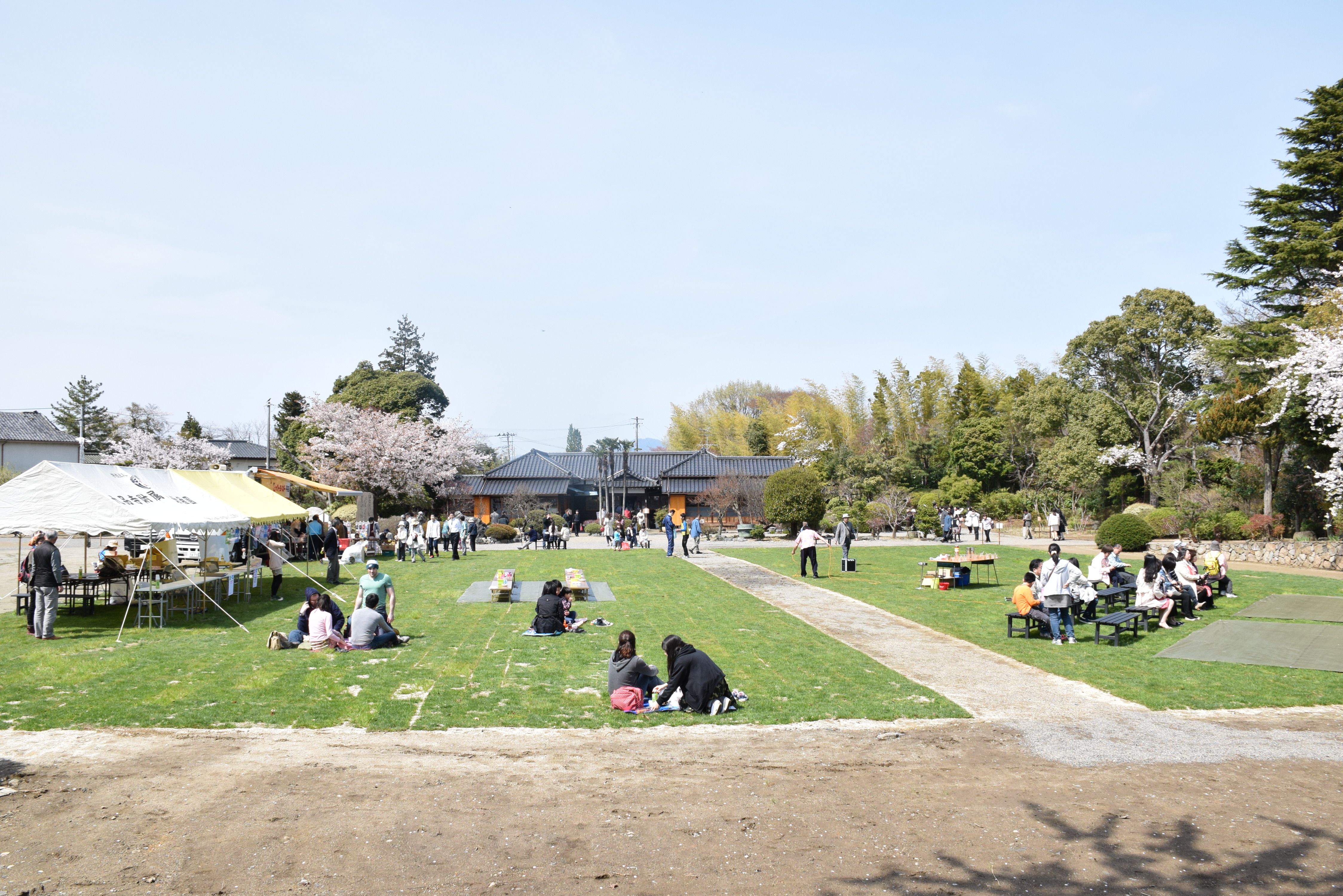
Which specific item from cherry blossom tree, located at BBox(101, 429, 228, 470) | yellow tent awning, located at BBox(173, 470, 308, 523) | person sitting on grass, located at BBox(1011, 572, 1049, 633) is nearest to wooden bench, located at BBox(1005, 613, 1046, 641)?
person sitting on grass, located at BBox(1011, 572, 1049, 633)

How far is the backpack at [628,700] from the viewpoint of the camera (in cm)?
857

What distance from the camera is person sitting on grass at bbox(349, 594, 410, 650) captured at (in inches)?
454

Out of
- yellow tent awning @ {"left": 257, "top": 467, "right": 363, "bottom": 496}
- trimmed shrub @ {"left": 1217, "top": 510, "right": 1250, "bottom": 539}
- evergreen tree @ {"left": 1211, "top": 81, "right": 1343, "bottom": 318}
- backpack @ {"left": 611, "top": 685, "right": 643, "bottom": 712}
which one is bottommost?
backpack @ {"left": 611, "top": 685, "right": 643, "bottom": 712}

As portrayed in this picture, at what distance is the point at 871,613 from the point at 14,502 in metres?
13.6

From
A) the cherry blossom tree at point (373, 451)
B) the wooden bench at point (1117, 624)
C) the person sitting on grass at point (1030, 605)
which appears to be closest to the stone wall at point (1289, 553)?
the wooden bench at point (1117, 624)

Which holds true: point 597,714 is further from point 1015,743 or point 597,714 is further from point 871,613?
point 871,613

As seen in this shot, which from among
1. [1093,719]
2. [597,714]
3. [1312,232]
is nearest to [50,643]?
[597,714]

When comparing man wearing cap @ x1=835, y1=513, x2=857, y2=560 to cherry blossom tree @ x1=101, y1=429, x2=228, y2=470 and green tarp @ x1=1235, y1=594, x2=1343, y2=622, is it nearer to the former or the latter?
green tarp @ x1=1235, y1=594, x2=1343, y2=622

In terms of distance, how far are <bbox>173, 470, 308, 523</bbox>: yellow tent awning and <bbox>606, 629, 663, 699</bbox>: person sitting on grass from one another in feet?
34.2

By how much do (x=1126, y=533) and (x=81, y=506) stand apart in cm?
2623

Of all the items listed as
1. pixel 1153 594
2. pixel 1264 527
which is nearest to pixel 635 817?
pixel 1153 594

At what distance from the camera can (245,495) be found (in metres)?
18.5

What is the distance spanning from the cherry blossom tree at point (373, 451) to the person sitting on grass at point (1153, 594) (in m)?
34.9

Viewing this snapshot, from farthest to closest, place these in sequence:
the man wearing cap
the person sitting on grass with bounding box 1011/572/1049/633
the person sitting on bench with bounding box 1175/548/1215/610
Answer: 1. the man wearing cap
2. the person sitting on bench with bounding box 1175/548/1215/610
3. the person sitting on grass with bounding box 1011/572/1049/633
